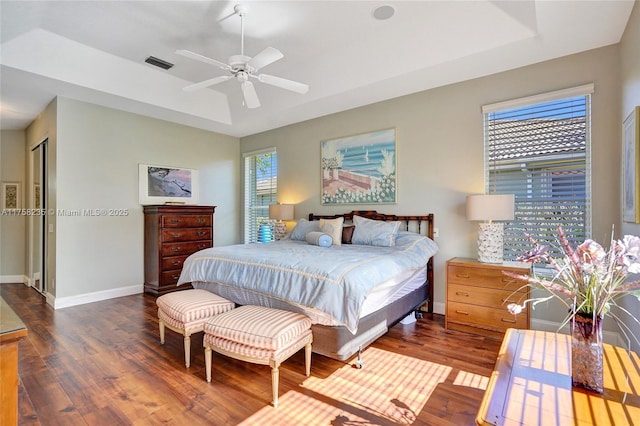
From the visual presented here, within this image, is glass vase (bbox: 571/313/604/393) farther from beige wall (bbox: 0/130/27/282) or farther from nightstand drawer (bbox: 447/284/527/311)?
beige wall (bbox: 0/130/27/282)

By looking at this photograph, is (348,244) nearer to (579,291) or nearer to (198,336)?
(198,336)

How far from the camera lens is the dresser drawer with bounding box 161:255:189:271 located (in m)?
4.78

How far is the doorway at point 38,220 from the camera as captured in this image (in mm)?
4941

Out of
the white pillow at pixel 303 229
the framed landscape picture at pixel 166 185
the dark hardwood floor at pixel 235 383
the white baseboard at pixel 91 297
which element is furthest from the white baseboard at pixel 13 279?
the white pillow at pixel 303 229

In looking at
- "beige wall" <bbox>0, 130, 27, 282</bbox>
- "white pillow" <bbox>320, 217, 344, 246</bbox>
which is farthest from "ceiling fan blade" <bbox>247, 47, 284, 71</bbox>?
"beige wall" <bbox>0, 130, 27, 282</bbox>

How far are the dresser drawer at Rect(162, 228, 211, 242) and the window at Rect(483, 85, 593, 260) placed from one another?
4309 millimetres

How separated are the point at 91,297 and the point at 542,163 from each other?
602cm

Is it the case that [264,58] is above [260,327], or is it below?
Answer: above

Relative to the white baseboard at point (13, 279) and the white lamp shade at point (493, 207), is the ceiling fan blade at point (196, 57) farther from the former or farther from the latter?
the white baseboard at point (13, 279)

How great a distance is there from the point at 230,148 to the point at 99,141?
7.64 feet

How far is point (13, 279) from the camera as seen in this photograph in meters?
5.90

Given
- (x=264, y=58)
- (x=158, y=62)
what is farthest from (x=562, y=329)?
(x=158, y=62)

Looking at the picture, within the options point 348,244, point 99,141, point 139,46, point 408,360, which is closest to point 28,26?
point 139,46

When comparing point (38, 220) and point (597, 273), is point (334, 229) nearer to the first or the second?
point (597, 273)
